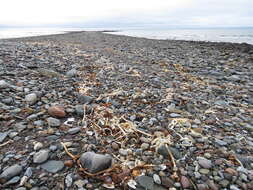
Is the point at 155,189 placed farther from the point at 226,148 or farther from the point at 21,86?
the point at 21,86

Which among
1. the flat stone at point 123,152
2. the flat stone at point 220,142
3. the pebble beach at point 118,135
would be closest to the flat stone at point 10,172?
the pebble beach at point 118,135

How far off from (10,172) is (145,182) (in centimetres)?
114

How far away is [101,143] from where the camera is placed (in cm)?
210

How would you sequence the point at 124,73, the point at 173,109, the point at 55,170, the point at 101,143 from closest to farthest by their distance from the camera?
the point at 55,170 → the point at 101,143 → the point at 173,109 → the point at 124,73

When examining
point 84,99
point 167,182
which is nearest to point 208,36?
point 84,99

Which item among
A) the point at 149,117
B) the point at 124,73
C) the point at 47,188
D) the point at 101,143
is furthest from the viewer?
the point at 124,73

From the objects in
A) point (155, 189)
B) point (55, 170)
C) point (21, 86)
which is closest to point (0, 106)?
point (21, 86)

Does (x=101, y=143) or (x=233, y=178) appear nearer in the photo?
(x=233, y=178)

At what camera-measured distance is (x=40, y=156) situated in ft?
5.78

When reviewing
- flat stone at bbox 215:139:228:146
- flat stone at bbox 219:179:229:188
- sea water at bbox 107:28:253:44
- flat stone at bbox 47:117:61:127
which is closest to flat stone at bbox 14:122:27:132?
flat stone at bbox 47:117:61:127

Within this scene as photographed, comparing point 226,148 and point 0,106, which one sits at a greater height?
point 0,106

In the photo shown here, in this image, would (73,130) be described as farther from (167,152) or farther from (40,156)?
(167,152)

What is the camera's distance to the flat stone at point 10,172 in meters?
1.51

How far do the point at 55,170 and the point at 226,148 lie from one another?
1869mm
